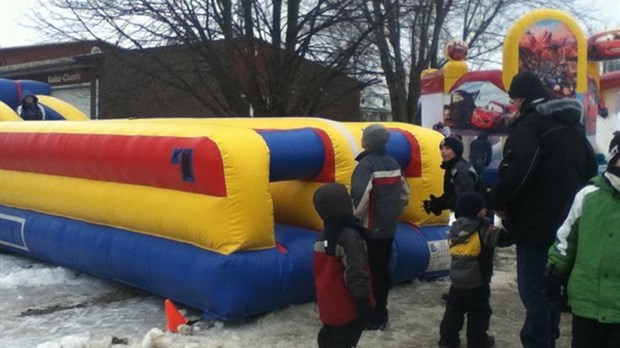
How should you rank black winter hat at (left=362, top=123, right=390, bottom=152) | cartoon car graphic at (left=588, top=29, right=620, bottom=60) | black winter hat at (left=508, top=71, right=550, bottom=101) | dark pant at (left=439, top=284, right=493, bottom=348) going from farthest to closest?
cartoon car graphic at (left=588, top=29, right=620, bottom=60) → black winter hat at (left=362, top=123, right=390, bottom=152) → dark pant at (left=439, top=284, right=493, bottom=348) → black winter hat at (left=508, top=71, right=550, bottom=101)

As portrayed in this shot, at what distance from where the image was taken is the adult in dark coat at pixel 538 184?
4445 mm

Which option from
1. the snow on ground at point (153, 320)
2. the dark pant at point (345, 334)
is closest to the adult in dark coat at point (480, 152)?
the snow on ground at point (153, 320)

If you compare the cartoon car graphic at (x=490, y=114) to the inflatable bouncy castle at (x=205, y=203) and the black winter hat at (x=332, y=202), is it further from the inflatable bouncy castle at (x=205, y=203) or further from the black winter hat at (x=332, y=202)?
the black winter hat at (x=332, y=202)

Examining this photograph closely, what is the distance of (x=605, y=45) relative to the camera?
13.9 m

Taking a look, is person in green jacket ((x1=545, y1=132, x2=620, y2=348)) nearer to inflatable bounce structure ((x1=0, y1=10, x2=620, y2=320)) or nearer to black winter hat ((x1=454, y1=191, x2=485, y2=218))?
black winter hat ((x1=454, y1=191, x2=485, y2=218))

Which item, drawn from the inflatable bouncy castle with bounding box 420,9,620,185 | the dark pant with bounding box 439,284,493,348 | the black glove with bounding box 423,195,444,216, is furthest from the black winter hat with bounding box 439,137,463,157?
the inflatable bouncy castle with bounding box 420,9,620,185

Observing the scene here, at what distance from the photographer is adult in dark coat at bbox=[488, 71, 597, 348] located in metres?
4.45

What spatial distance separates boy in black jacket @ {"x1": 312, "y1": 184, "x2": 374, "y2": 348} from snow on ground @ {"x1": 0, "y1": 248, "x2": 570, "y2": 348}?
103cm

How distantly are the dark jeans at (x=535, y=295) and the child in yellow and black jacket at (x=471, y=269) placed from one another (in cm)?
45

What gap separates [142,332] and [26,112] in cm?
636

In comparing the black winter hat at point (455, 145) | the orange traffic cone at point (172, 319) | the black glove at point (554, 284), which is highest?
the black winter hat at point (455, 145)

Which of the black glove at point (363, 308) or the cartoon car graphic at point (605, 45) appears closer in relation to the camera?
the black glove at point (363, 308)

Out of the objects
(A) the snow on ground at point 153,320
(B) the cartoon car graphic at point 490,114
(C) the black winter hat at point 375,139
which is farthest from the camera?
(B) the cartoon car graphic at point 490,114

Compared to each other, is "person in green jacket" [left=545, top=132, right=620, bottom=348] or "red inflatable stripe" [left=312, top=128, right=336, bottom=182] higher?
"red inflatable stripe" [left=312, top=128, right=336, bottom=182]
